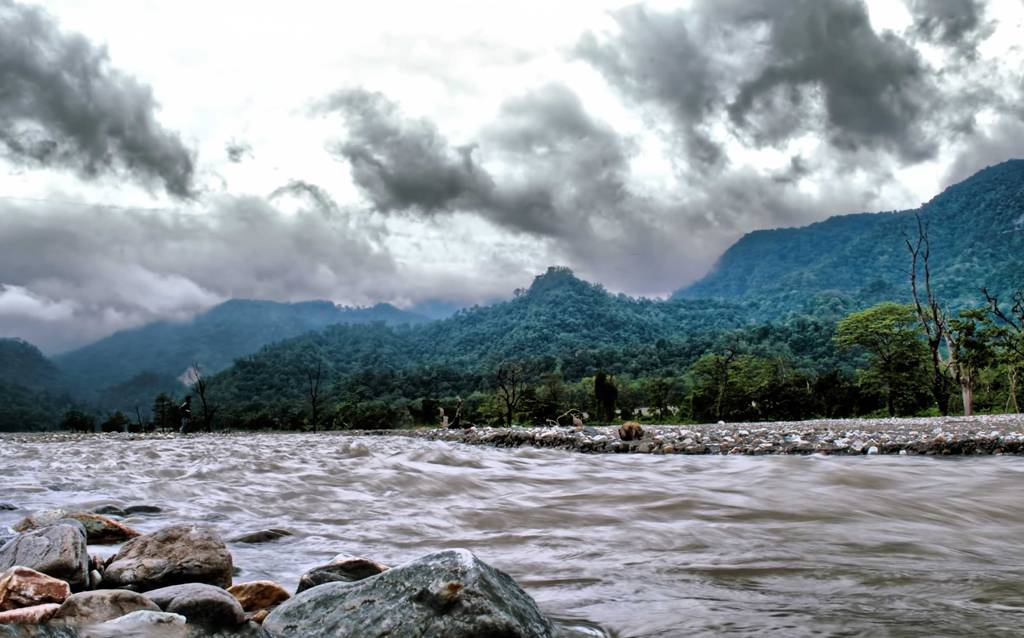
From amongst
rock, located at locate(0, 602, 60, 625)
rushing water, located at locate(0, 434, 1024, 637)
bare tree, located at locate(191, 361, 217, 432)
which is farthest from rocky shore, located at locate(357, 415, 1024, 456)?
bare tree, located at locate(191, 361, 217, 432)

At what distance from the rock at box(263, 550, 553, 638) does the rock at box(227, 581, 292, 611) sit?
0.51m

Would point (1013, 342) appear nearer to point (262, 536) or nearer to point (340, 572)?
point (262, 536)

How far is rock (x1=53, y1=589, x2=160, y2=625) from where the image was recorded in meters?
2.40

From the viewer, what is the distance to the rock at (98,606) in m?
2.40

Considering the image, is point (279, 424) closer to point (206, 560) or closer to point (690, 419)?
point (690, 419)

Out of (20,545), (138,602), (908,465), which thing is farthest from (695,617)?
(908,465)

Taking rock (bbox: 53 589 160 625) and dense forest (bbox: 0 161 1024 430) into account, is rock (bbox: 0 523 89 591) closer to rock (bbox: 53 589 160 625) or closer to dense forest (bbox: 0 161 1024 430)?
rock (bbox: 53 589 160 625)

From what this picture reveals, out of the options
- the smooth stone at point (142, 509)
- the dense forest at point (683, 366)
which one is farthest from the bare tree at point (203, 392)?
the smooth stone at point (142, 509)

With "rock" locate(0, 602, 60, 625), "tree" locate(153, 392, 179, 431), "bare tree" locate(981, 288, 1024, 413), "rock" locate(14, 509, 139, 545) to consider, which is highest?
"bare tree" locate(981, 288, 1024, 413)

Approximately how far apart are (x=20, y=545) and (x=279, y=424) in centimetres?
7887

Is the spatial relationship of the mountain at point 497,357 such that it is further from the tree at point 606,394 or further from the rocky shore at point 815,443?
the rocky shore at point 815,443

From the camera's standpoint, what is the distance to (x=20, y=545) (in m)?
3.47

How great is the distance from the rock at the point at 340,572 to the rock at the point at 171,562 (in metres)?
0.58

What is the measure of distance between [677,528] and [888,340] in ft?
156
